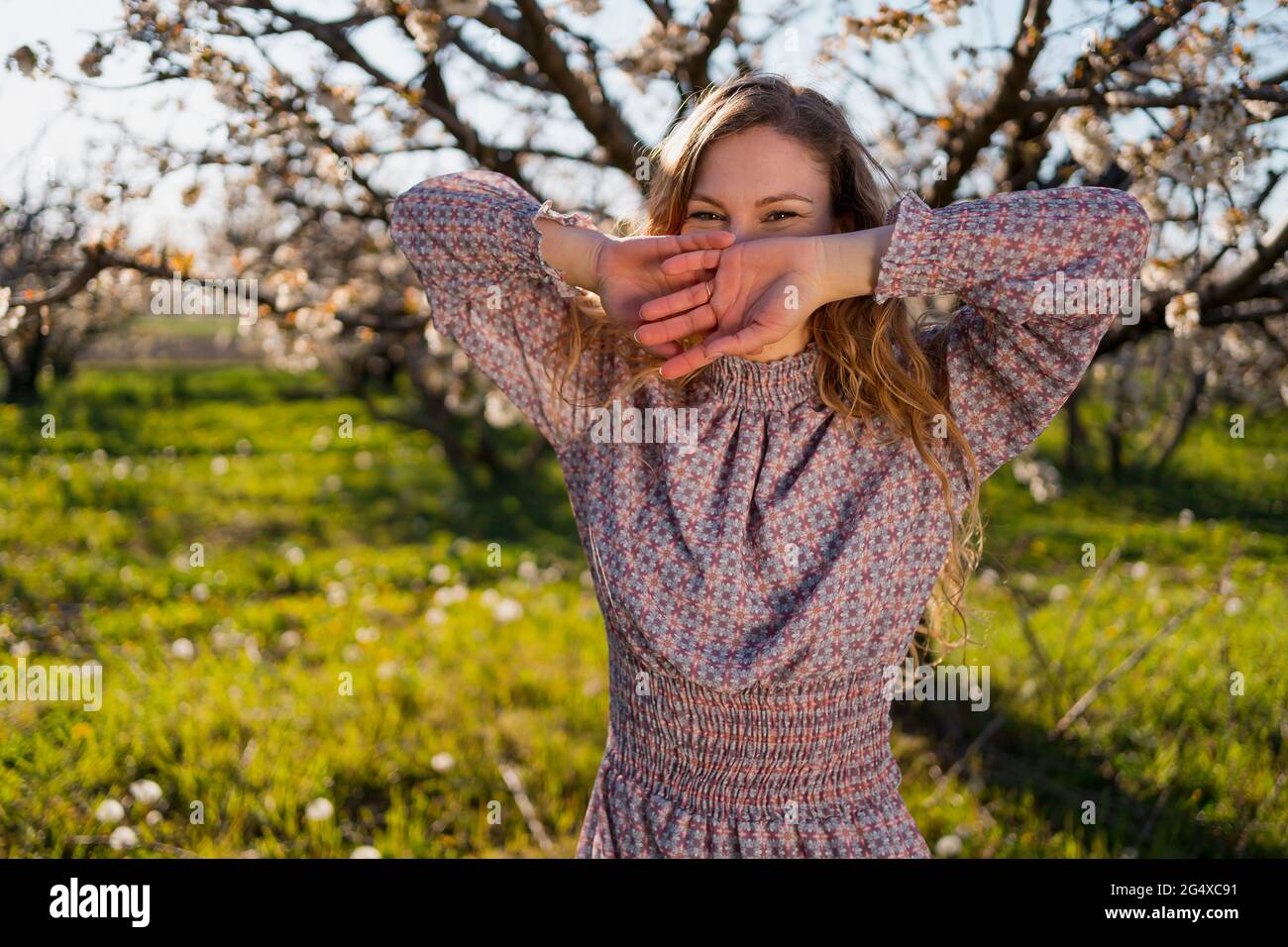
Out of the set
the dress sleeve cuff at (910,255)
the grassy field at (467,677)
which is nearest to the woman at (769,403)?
the dress sleeve cuff at (910,255)

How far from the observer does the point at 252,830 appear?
118 inches

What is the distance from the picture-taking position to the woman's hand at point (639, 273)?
1493mm

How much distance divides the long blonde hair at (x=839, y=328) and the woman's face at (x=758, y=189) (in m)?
0.02

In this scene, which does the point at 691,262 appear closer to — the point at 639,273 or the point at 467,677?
the point at 639,273

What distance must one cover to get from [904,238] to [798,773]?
0.80 meters

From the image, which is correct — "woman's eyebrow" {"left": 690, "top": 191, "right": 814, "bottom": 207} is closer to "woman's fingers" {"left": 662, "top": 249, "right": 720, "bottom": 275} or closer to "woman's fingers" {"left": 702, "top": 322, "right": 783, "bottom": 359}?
"woman's fingers" {"left": 662, "top": 249, "right": 720, "bottom": 275}

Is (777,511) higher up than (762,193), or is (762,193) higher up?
(762,193)

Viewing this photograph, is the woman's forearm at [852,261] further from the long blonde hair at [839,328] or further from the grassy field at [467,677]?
the grassy field at [467,677]

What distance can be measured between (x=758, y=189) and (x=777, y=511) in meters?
0.49

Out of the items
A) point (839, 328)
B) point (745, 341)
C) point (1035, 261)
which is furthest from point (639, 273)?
point (1035, 261)

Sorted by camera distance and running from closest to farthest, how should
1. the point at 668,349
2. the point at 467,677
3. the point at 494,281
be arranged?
the point at 668,349 < the point at 494,281 < the point at 467,677

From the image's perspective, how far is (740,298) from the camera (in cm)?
148

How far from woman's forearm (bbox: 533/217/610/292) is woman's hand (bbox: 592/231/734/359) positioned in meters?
0.01

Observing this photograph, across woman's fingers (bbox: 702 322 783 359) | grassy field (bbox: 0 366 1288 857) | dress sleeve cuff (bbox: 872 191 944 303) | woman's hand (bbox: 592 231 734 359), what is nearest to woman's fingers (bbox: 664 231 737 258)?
woman's hand (bbox: 592 231 734 359)
